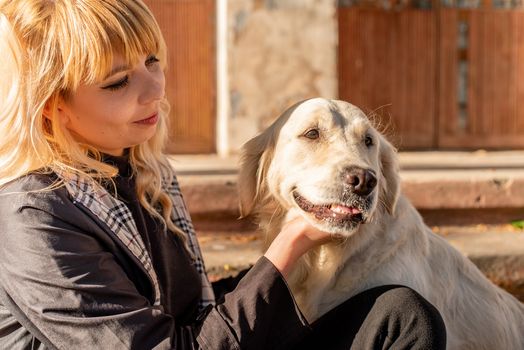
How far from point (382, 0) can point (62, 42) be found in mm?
6005

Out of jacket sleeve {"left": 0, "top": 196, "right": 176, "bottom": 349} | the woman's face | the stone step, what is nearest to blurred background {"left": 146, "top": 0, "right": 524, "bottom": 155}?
the stone step

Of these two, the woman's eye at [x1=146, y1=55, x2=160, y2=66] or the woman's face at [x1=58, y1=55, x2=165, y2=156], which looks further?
the woman's eye at [x1=146, y1=55, x2=160, y2=66]

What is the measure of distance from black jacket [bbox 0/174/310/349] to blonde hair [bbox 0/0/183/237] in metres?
0.09

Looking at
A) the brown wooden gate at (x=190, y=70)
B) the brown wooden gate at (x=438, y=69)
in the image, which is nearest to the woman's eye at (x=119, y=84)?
the brown wooden gate at (x=190, y=70)

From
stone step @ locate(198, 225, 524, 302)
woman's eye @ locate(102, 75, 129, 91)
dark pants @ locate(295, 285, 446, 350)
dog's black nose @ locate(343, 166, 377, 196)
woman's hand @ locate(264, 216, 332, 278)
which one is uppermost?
woman's eye @ locate(102, 75, 129, 91)

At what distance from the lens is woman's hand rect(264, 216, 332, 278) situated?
2.38 meters

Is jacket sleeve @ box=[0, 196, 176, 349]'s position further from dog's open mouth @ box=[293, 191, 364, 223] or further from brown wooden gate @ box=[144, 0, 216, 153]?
brown wooden gate @ box=[144, 0, 216, 153]

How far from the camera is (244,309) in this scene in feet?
7.39

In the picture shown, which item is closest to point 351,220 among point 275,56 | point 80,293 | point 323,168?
point 323,168

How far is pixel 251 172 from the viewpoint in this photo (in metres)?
3.17

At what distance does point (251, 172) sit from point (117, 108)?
2.98ft

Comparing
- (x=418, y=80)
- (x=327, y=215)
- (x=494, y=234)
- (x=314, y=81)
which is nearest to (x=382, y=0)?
(x=418, y=80)

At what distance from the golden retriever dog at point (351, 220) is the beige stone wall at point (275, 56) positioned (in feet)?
11.5

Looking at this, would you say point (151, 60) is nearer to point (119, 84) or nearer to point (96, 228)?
point (119, 84)
